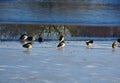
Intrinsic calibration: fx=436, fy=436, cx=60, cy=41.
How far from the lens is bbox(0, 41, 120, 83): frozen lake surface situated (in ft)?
17.6

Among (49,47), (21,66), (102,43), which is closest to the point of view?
(21,66)

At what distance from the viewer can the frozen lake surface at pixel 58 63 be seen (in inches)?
212

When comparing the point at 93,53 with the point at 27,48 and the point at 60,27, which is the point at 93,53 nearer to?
the point at 27,48

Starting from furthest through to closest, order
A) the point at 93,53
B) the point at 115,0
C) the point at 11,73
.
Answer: the point at 115,0 < the point at 93,53 < the point at 11,73

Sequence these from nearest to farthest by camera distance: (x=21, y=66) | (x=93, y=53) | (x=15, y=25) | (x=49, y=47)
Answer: (x=21, y=66) → (x=93, y=53) → (x=49, y=47) → (x=15, y=25)

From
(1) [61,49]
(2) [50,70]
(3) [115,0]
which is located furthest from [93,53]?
(3) [115,0]

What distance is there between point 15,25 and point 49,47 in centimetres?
268

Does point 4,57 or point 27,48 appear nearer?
point 4,57

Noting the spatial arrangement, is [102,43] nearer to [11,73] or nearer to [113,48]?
[113,48]

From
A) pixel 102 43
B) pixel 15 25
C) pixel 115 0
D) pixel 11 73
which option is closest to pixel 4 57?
pixel 11 73

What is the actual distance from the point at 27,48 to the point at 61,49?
60cm

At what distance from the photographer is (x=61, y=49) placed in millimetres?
7617

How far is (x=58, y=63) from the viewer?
6297 millimetres

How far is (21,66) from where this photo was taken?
6.05 meters
